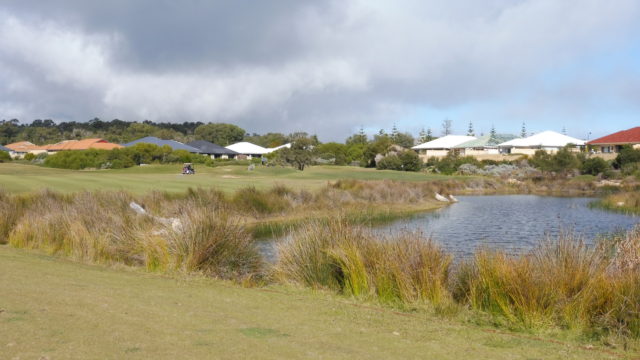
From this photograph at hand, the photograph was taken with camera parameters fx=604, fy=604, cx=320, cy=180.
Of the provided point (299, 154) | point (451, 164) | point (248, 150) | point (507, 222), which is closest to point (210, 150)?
point (248, 150)

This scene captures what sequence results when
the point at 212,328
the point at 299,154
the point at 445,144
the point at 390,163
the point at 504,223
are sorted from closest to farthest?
the point at 212,328 < the point at 504,223 < the point at 299,154 < the point at 390,163 < the point at 445,144

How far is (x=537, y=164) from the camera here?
2960 inches

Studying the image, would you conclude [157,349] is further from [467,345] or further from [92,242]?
[92,242]

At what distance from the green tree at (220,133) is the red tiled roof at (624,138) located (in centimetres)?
9619

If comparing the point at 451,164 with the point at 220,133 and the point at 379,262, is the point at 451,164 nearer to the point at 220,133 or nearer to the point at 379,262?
the point at 379,262

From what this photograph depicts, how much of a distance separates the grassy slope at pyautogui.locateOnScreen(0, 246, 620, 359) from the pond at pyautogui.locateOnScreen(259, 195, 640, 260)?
7.48 m

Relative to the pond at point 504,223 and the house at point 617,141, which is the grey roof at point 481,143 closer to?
the house at point 617,141

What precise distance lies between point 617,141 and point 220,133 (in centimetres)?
10112

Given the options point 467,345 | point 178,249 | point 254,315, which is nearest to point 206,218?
point 178,249

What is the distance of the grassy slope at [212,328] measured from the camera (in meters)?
6.21

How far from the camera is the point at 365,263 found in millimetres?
10438

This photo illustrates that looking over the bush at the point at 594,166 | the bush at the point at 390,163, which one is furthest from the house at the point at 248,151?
the bush at the point at 594,166

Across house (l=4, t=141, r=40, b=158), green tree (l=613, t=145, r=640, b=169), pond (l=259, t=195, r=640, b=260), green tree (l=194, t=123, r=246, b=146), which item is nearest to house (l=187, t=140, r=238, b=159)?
house (l=4, t=141, r=40, b=158)

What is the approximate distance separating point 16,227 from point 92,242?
377cm
